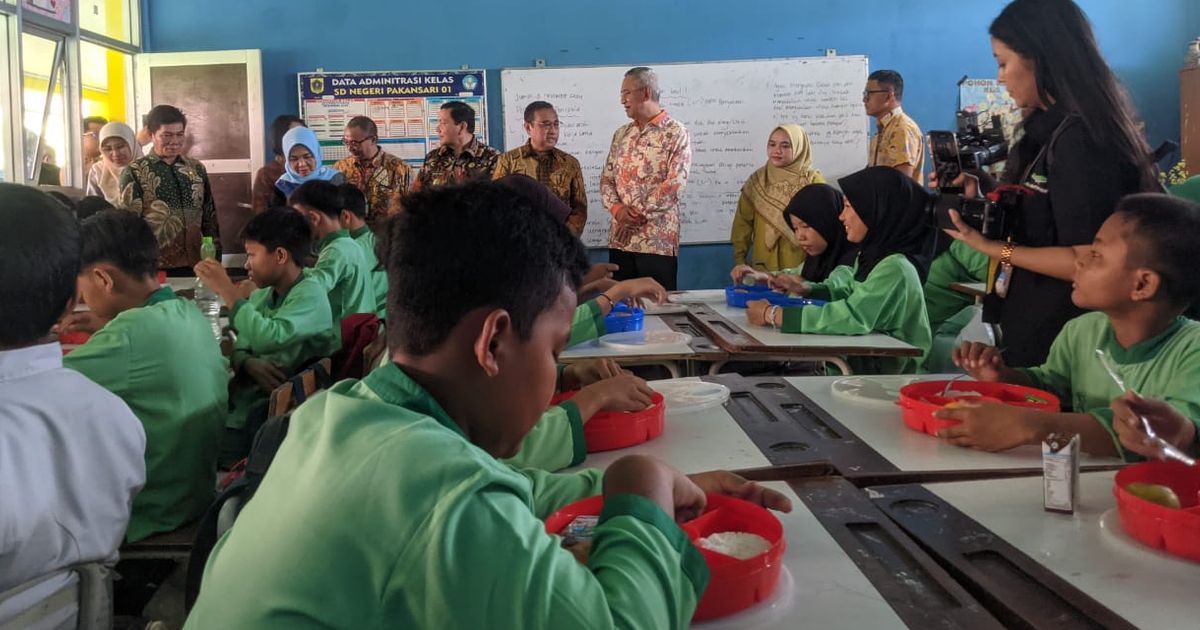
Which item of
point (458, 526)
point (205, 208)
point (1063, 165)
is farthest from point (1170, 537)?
point (205, 208)

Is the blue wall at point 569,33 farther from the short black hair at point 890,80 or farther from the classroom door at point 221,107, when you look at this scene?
the short black hair at point 890,80

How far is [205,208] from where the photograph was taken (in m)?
5.10

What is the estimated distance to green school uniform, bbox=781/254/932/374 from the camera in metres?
3.04

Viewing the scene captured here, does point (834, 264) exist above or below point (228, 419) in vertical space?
above

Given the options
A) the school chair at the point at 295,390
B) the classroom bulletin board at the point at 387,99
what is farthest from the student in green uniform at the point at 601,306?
the classroom bulletin board at the point at 387,99

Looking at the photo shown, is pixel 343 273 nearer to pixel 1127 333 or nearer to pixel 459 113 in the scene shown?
pixel 459 113

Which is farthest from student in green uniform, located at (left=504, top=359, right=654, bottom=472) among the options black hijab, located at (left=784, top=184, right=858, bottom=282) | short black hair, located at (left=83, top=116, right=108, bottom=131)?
short black hair, located at (left=83, top=116, right=108, bottom=131)

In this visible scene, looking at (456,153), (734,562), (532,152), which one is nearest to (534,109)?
(532,152)

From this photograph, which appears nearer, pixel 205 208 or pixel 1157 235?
pixel 1157 235

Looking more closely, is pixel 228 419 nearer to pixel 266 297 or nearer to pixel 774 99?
pixel 266 297

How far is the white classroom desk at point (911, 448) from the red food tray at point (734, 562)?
18.5 inches

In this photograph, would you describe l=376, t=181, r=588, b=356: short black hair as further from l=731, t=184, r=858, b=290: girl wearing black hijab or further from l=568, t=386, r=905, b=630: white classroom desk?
l=731, t=184, r=858, b=290: girl wearing black hijab

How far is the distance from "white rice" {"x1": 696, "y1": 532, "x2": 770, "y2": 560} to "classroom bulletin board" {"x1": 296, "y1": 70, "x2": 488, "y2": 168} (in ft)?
18.8

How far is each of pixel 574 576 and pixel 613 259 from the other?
183 inches
